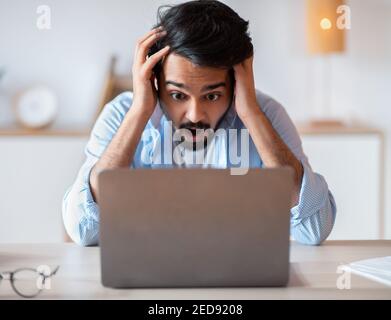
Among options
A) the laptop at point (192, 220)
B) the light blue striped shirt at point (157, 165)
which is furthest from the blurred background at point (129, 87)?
the laptop at point (192, 220)

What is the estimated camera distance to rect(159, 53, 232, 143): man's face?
157 centimetres

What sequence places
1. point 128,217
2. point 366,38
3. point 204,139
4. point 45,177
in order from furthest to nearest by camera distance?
point 366,38
point 45,177
point 204,139
point 128,217

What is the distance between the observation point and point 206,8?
168 centimetres

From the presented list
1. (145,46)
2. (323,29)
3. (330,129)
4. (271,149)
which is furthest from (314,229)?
(323,29)

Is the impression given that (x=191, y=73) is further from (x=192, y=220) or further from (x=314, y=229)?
(x=192, y=220)

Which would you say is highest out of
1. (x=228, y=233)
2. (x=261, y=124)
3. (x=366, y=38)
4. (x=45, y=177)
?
(x=366, y=38)

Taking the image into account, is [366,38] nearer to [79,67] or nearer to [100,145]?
[79,67]

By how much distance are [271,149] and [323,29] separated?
1698 millimetres

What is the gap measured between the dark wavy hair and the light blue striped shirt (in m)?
0.19

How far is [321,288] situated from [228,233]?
0.68ft

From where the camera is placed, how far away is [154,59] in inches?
62.1

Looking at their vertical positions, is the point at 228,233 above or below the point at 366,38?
below

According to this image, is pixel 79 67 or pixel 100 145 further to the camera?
pixel 79 67
